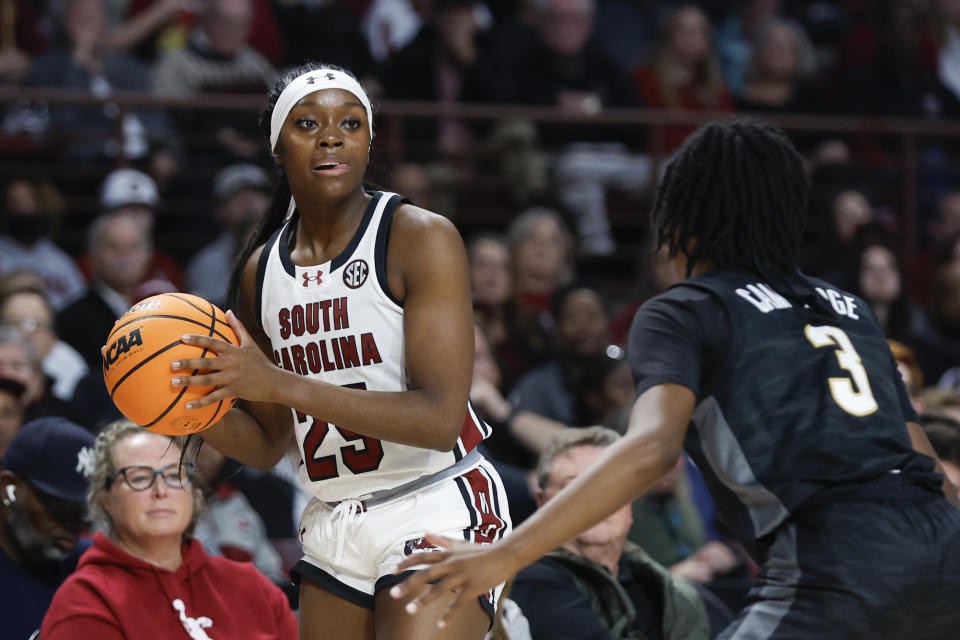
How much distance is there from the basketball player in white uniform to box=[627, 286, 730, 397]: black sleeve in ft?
1.86

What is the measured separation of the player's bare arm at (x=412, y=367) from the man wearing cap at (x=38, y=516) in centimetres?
136

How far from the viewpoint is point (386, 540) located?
3250 millimetres

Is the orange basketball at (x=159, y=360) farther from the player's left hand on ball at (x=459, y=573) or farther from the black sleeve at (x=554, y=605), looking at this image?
the black sleeve at (x=554, y=605)

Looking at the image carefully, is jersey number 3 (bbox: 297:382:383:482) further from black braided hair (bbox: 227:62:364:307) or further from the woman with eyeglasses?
the woman with eyeglasses

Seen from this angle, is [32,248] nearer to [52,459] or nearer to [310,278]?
[52,459]

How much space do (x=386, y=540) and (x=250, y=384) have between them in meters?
0.58

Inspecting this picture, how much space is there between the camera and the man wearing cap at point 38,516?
4.36 meters

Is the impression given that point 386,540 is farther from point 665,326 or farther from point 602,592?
point 602,592

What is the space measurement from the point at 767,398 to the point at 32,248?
245 inches

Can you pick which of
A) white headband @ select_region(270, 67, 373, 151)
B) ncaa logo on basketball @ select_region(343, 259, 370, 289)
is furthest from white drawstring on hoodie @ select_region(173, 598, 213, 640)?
white headband @ select_region(270, 67, 373, 151)

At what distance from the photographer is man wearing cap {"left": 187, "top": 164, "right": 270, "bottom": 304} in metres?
7.89

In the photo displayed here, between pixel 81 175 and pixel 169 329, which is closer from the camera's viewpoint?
pixel 169 329

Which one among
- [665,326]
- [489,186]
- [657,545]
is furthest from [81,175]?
[665,326]

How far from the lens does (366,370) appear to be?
10.8ft
